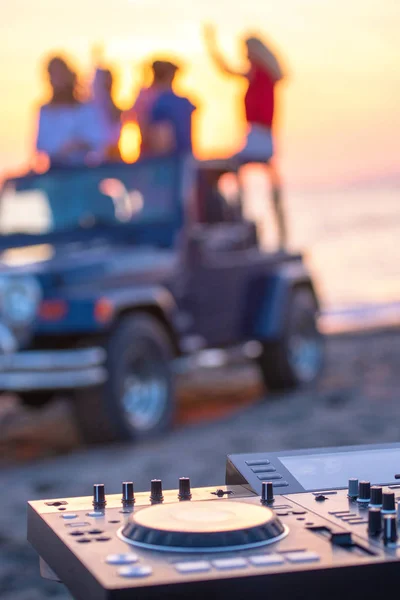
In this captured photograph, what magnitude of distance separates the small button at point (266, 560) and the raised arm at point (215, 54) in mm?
6977

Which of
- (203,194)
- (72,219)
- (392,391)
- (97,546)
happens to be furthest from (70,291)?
(97,546)

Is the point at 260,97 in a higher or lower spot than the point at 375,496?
higher

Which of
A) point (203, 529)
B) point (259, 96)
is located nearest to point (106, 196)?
point (259, 96)

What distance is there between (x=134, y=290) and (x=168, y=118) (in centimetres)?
148

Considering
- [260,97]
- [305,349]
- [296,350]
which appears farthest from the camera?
[305,349]

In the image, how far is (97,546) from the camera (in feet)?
3.36

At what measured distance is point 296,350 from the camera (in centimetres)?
858

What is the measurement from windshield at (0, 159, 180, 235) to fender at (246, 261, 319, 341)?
4.05ft

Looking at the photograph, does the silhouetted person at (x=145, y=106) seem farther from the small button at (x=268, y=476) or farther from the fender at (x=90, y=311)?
the small button at (x=268, y=476)

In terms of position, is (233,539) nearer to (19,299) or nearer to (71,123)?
(19,299)

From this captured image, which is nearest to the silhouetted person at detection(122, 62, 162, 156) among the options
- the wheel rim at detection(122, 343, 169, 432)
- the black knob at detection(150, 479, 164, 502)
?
the wheel rim at detection(122, 343, 169, 432)

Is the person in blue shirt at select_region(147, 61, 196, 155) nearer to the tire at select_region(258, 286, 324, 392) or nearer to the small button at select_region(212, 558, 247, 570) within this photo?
the tire at select_region(258, 286, 324, 392)

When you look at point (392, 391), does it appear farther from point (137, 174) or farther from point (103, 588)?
point (103, 588)

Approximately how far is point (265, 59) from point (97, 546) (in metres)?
7.23
